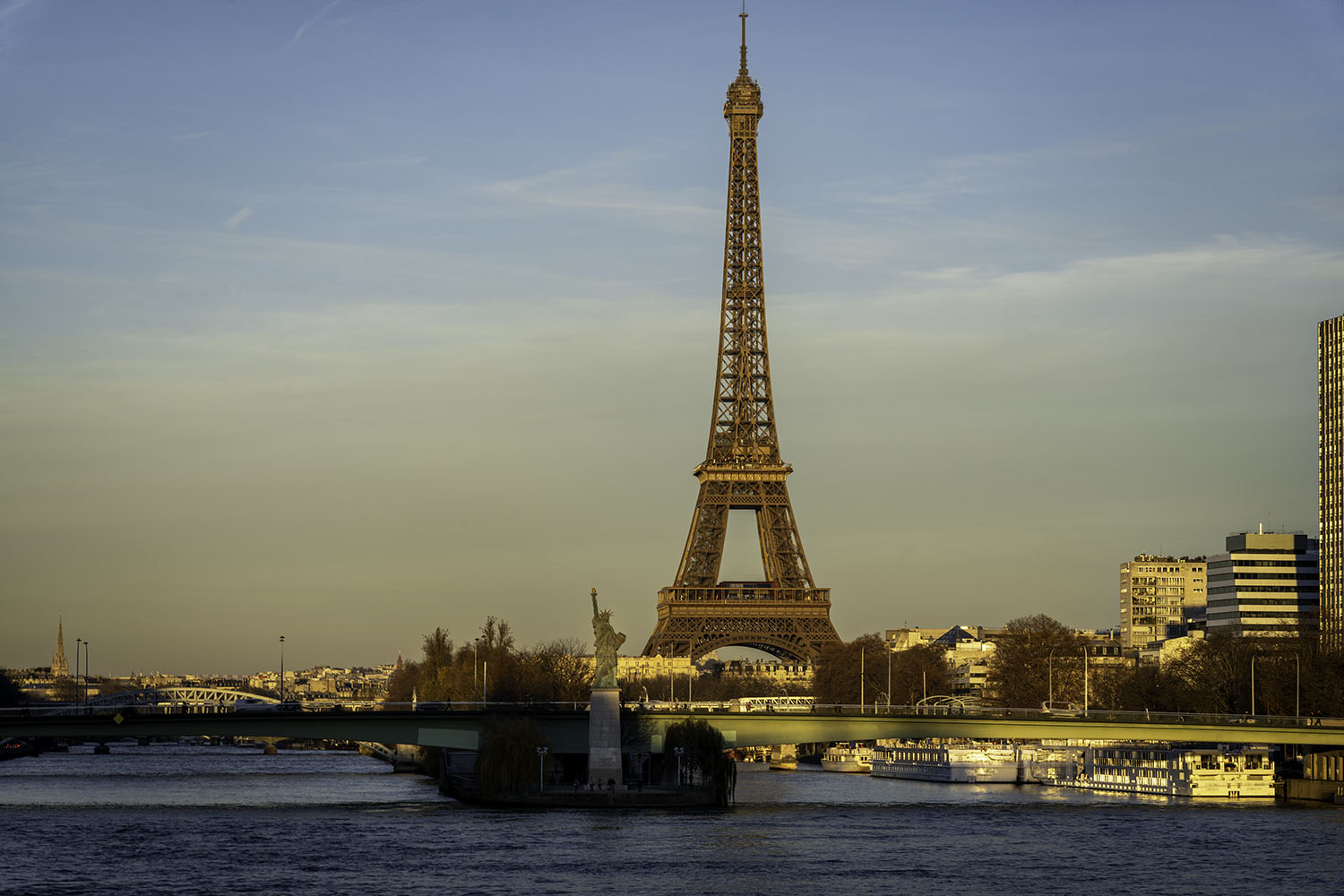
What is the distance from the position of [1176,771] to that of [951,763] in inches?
797

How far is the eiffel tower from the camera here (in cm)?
13075

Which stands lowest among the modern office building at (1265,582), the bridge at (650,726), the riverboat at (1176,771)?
the riverboat at (1176,771)

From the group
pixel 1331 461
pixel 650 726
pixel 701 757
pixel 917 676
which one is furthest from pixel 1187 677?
pixel 701 757

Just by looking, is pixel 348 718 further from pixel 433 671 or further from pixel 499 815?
pixel 433 671

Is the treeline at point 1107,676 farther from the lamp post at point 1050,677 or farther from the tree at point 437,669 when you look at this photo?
the tree at point 437,669

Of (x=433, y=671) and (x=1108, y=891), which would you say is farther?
(x=433, y=671)

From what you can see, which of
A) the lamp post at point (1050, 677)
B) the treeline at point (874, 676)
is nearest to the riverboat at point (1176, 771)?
the lamp post at point (1050, 677)

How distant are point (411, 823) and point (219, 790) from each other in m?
28.7

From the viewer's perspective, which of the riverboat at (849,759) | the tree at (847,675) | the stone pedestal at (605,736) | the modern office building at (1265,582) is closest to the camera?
the stone pedestal at (605,736)

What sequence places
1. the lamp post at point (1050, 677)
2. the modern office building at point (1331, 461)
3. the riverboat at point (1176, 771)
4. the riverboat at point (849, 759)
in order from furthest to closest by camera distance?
the modern office building at point (1331, 461) → the riverboat at point (849, 759) → the lamp post at point (1050, 677) → the riverboat at point (1176, 771)

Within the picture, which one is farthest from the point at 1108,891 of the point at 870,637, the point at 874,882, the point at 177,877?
the point at 870,637

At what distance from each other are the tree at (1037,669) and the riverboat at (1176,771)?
83.8 ft

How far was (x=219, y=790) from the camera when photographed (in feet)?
313

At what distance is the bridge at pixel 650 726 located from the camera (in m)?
78.4
